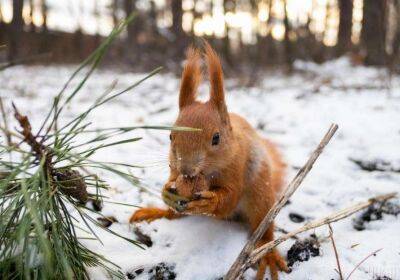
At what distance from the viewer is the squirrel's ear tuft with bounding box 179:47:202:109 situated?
169 centimetres

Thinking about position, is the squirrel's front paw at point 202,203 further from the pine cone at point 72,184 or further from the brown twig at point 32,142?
the brown twig at point 32,142

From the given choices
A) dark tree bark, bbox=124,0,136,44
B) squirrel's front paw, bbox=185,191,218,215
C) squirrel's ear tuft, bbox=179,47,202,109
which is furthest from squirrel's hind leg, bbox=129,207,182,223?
dark tree bark, bbox=124,0,136,44

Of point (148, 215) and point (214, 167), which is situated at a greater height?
point (214, 167)

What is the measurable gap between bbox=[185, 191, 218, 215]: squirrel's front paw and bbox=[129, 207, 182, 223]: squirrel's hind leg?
0.35 meters

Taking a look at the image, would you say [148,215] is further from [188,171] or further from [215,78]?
[215,78]

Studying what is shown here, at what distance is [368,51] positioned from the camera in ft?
21.3

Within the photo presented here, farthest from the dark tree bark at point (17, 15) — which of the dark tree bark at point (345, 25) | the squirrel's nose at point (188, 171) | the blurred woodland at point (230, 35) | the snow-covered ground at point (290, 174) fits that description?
the squirrel's nose at point (188, 171)

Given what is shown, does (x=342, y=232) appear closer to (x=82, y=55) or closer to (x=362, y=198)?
(x=362, y=198)

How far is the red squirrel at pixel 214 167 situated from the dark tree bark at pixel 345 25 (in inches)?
316

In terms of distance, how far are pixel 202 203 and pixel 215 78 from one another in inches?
22.4

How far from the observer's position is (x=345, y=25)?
356 inches

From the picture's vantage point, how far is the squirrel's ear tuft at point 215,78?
5.37 ft

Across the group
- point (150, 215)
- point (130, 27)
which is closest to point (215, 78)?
point (150, 215)

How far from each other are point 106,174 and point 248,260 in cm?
120
